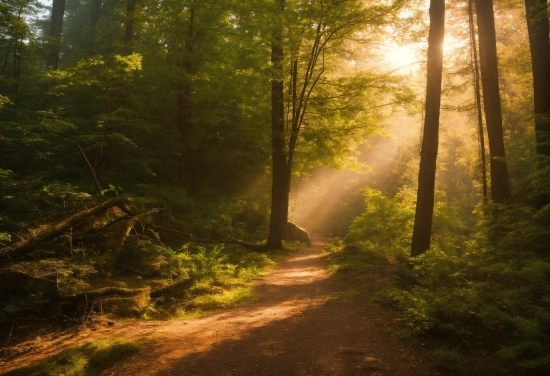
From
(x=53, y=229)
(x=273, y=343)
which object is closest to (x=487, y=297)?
(x=273, y=343)

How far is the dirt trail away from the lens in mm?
5199

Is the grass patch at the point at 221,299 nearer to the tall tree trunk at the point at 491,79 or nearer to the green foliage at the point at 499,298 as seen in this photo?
the green foliage at the point at 499,298

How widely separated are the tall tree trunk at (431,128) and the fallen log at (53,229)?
8.09 m

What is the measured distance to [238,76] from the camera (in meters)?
15.2

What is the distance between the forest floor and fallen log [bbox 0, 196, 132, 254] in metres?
1.81

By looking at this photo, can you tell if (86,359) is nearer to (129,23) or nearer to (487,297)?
(487,297)

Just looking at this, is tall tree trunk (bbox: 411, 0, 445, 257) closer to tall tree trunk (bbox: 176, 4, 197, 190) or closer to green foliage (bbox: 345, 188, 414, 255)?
green foliage (bbox: 345, 188, 414, 255)

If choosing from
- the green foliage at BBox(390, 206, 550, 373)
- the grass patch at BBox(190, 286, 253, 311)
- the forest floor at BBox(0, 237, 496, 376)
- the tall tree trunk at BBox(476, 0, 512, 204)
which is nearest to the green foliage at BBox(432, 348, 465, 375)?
the forest floor at BBox(0, 237, 496, 376)

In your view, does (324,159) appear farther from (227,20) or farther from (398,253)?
(227,20)

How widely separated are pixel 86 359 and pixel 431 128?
954cm

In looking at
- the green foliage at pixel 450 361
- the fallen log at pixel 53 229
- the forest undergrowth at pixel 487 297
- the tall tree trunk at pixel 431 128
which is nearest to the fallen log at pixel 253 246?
→ the forest undergrowth at pixel 487 297

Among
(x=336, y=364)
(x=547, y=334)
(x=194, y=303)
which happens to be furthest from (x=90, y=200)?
(x=547, y=334)

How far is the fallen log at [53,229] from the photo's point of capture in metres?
7.18

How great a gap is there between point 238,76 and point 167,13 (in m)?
5.54
